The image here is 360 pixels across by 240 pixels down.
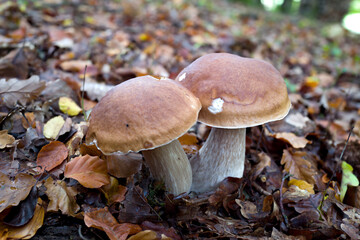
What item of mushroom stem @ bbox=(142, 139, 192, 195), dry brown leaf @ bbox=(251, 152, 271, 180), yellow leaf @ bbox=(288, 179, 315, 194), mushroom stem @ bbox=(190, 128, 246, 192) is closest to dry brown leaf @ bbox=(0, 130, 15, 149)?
mushroom stem @ bbox=(142, 139, 192, 195)

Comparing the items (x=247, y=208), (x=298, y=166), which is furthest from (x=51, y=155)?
(x=298, y=166)

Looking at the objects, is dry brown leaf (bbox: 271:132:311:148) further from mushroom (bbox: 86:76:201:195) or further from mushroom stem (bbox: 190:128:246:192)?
mushroom (bbox: 86:76:201:195)

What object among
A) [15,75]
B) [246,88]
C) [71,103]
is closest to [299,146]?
[246,88]

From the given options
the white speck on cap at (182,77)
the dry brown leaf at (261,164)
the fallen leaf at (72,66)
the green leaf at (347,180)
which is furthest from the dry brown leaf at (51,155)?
the green leaf at (347,180)

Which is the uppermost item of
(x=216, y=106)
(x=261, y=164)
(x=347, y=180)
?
(x=216, y=106)

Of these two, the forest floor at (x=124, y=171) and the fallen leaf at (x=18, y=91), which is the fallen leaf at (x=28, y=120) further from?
the fallen leaf at (x=18, y=91)

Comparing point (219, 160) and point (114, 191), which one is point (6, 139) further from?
point (219, 160)

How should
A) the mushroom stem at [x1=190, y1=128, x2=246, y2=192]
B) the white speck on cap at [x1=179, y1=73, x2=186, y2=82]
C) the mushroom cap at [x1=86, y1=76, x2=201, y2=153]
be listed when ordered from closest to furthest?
1. the mushroom cap at [x1=86, y1=76, x2=201, y2=153]
2. the white speck on cap at [x1=179, y1=73, x2=186, y2=82]
3. the mushroom stem at [x1=190, y1=128, x2=246, y2=192]
